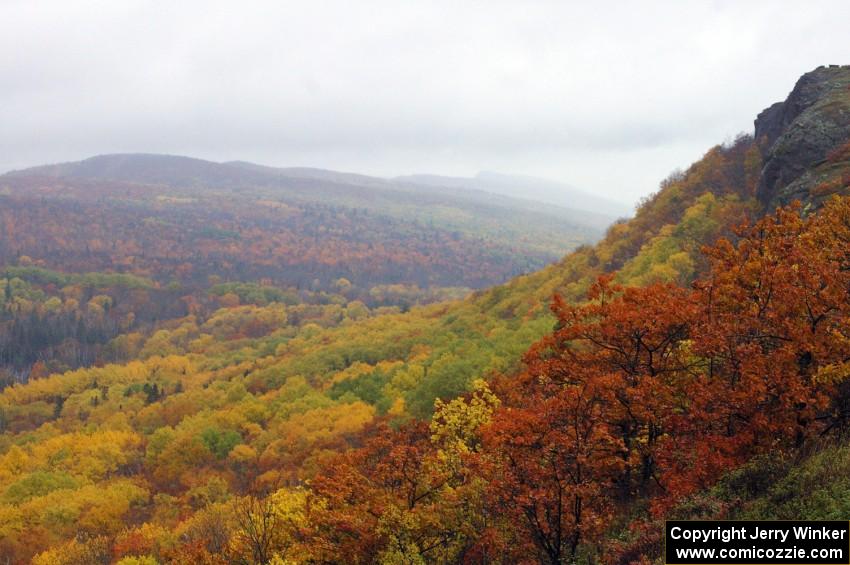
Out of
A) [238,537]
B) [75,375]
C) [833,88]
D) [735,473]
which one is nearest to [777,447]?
[735,473]

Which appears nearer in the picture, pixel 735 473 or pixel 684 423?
pixel 735 473

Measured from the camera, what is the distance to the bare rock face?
52.4m

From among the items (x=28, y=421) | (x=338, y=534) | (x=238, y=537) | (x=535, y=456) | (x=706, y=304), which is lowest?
(x=28, y=421)

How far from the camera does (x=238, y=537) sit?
29906 mm

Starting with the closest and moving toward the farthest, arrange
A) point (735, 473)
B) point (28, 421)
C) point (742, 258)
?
point (735, 473) < point (742, 258) < point (28, 421)

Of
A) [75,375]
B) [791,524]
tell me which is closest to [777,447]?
[791,524]

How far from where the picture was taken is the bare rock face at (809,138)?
172ft

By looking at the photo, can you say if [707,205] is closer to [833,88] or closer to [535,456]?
[833,88]

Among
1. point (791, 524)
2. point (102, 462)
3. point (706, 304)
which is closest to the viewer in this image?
point (791, 524)

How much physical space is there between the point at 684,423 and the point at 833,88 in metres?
61.0

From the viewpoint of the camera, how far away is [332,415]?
304 feet

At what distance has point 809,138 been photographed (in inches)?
2210

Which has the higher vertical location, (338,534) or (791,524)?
(791,524)

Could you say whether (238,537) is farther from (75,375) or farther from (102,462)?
(75,375)
